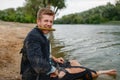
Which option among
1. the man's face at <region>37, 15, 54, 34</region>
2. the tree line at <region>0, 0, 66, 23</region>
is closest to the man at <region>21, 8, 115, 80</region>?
the man's face at <region>37, 15, 54, 34</region>

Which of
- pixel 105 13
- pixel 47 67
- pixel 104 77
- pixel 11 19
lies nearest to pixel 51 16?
pixel 47 67

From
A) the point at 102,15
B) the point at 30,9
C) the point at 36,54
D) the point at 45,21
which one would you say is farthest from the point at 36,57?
the point at 102,15

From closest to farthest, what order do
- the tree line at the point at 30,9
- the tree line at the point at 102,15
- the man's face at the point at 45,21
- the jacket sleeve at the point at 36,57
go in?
the jacket sleeve at the point at 36,57 → the man's face at the point at 45,21 → the tree line at the point at 30,9 → the tree line at the point at 102,15

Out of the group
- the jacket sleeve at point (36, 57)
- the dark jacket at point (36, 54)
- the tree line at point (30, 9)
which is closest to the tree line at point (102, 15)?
the tree line at point (30, 9)

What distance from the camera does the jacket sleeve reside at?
5.23m

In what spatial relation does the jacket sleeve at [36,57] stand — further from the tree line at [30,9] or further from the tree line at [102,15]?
the tree line at [102,15]

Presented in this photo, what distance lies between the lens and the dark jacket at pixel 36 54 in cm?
525

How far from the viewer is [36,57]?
17.1 ft

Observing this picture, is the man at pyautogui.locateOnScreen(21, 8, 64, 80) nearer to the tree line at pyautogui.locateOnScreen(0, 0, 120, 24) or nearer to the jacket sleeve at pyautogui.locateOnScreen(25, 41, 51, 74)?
the jacket sleeve at pyautogui.locateOnScreen(25, 41, 51, 74)

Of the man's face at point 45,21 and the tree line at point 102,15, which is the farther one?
the tree line at point 102,15

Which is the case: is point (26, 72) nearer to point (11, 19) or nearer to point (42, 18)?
point (42, 18)

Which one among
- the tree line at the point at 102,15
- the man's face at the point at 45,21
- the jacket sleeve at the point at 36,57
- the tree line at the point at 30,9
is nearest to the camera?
the jacket sleeve at the point at 36,57

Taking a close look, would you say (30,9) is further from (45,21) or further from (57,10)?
(45,21)

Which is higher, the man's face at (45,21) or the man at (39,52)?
the man's face at (45,21)
